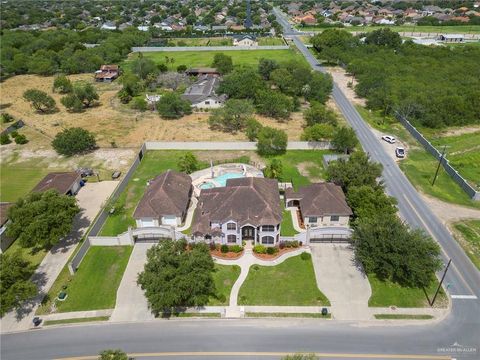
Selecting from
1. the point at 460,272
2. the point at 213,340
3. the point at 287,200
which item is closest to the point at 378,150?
the point at 287,200

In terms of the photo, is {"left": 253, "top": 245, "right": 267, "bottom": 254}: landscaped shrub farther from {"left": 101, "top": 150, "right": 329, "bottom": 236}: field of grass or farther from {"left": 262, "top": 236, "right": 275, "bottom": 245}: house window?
{"left": 101, "top": 150, "right": 329, "bottom": 236}: field of grass

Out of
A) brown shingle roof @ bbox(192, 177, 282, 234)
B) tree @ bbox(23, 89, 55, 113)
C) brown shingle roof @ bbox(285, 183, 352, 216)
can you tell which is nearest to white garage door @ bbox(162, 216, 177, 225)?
brown shingle roof @ bbox(192, 177, 282, 234)

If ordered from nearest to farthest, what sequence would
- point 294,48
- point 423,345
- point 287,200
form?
point 423,345 < point 287,200 < point 294,48

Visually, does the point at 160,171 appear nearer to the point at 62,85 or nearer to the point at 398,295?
the point at 398,295

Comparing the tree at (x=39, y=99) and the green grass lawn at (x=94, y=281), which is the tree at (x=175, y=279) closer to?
the green grass lawn at (x=94, y=281)

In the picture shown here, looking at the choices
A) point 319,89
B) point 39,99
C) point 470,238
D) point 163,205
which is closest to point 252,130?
point 163,205


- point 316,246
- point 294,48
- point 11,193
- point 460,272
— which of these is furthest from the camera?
point 294,48

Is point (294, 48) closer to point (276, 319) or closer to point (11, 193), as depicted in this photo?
point (11, 193)
